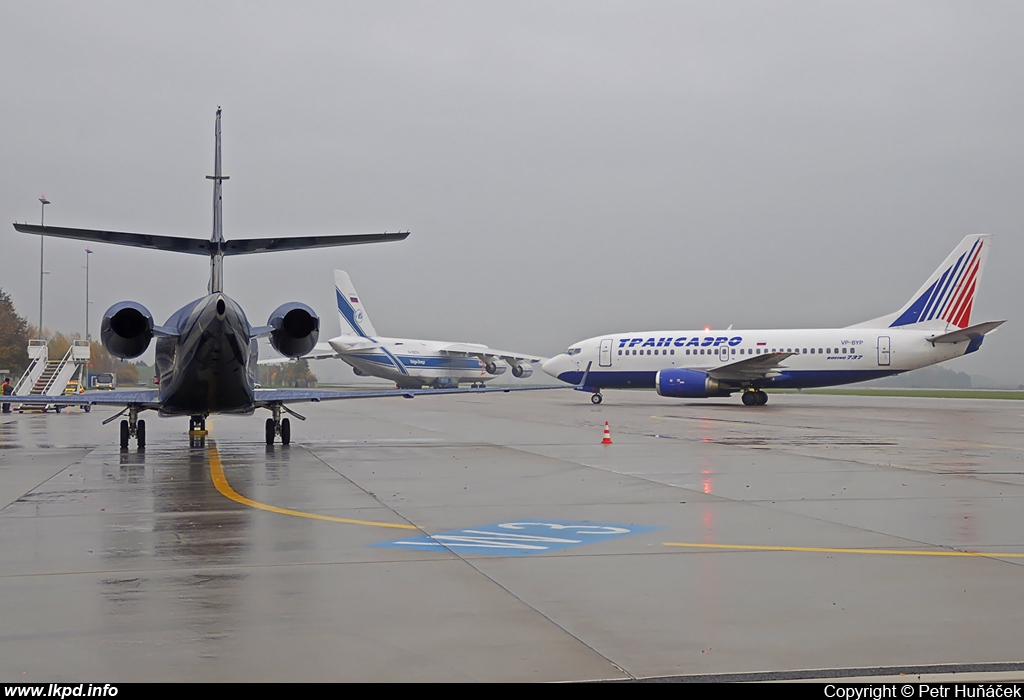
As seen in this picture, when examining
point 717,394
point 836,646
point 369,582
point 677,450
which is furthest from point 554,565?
point 717,394

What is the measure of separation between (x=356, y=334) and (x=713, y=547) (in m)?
69.1

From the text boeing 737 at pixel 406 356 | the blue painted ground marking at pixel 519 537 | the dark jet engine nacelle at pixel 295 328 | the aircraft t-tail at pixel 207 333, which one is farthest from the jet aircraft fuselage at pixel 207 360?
the text boeing 737 at pixel 406 356

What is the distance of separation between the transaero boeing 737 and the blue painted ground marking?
29.3 m

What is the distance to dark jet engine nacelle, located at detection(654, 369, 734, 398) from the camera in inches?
1572

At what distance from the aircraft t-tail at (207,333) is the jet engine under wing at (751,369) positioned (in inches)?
1026

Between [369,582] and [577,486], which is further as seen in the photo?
[577,486]

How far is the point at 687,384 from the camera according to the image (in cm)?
3997

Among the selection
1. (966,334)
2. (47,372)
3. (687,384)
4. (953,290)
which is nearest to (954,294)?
(953,290)

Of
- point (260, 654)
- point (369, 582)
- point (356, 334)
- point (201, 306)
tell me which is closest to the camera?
point (260, 654)

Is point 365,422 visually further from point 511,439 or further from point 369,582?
point 369,582

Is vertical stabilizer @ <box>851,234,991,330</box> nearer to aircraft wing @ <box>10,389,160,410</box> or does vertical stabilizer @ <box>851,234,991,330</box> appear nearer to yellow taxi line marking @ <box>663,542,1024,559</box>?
aircraft wing @ <box>10,389,160,410</box>

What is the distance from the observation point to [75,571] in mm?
7035

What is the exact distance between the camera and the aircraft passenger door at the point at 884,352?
39344 millimetres

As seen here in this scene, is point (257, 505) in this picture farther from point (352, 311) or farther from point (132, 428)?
point (352, 311)
